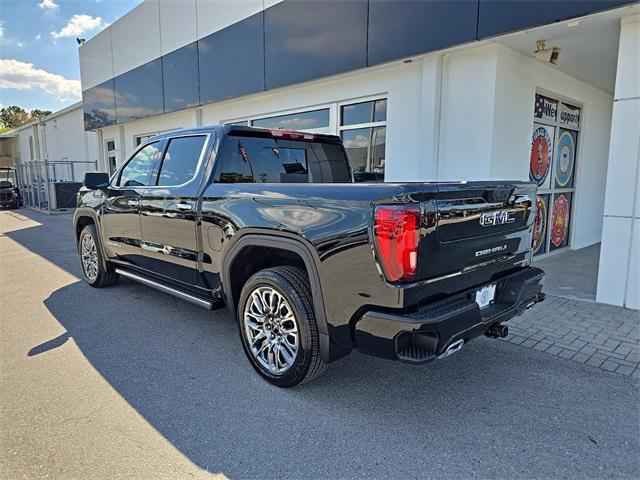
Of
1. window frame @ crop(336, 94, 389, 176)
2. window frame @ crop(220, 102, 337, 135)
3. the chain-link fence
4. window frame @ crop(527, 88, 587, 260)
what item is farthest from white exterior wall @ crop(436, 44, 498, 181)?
the chain-link fence

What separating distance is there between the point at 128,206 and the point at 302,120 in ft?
15.7

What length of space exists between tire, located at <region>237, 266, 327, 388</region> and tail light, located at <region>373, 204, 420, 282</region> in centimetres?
78

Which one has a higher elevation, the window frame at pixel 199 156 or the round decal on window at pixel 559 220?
the window frame at pixel 199 156

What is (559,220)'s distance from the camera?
833 cm

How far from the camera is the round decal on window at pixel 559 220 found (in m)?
8.14

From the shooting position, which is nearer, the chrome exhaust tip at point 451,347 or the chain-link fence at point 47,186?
the chrome exhaust tip at point 451,347

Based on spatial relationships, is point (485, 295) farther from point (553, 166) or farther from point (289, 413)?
point (553, 166)

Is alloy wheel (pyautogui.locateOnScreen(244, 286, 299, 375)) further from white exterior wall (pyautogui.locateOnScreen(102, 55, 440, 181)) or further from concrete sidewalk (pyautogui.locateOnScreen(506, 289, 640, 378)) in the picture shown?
white exterior wall (pyautogui.locateOnScreen(102, 55, 440, 181))

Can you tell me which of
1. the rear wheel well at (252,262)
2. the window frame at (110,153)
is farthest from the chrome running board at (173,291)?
the window frame at (110,153)

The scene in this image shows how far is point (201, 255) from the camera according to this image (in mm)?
3896

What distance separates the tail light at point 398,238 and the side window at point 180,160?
231 centimetres

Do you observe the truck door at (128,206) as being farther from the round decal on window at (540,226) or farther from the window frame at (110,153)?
the window frame at (110,153)

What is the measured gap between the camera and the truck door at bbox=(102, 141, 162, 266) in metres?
4.76

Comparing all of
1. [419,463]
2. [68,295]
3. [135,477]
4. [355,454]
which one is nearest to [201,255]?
[135,477]
